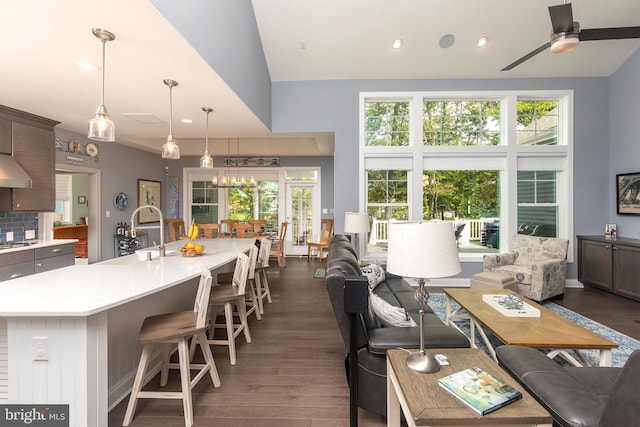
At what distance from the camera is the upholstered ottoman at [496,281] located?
376cm

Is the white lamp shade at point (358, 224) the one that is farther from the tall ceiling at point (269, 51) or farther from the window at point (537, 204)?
the window at point (537, 204)

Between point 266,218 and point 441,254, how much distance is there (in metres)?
7.11

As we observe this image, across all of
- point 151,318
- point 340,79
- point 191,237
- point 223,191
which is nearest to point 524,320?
point 151,318

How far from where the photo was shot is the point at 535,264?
4098 mm

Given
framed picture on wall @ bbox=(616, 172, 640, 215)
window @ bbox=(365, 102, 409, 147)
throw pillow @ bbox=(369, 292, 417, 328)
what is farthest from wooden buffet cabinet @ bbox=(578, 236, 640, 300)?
throw pillow @ bbox=(369, 292, 417, 328)

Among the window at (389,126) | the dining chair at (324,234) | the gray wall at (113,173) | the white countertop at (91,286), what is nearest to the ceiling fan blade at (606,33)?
the window at (389,126)

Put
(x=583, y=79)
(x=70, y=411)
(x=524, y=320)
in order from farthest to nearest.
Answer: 1. (x=583, y=79)
2. (x=524, y=320)
3. (x=70, y=411)

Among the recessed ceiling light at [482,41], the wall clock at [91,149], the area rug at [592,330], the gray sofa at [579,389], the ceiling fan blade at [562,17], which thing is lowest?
the area rug at [592,330]

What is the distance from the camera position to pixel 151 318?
83.5 inches

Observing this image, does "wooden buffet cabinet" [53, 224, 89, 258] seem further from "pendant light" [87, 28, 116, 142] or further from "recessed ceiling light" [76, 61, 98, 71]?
"pendant light" [87, 28, 116, 142]

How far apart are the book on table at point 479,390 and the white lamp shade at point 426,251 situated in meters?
0.44

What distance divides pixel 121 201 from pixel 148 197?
96 cm

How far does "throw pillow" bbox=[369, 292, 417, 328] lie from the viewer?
1.99 m

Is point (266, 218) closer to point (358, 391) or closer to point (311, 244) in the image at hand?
point (311, 244)
